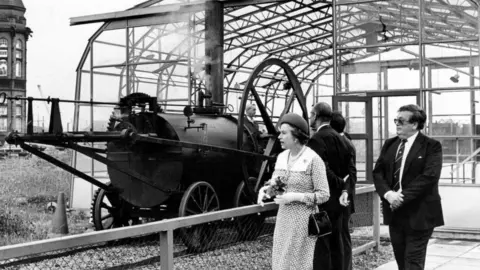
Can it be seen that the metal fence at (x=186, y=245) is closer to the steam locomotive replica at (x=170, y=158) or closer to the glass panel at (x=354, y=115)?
the steam locomotive replica at (x=170, y=158)

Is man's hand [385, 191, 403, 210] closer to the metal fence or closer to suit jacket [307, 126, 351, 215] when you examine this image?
suit jacket [307, 126, 351, 215]

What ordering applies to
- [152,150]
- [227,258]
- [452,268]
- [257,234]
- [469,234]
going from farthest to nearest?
[469,234], [152,150], [452,268], [257,234], [227,258]

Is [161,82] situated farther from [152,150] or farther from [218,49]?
[152,150]

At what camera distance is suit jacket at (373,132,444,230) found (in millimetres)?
4996

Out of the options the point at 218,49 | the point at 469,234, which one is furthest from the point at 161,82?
the point at 469,234

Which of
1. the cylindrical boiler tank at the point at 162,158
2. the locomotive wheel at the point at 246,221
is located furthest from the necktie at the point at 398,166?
the cylindrical boiler tank at the point at 162,158

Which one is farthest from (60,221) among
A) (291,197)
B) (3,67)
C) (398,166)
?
(3,67)

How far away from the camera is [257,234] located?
6.71 m

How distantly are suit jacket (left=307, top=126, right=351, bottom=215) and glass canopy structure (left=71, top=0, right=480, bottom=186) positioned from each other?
4375mm

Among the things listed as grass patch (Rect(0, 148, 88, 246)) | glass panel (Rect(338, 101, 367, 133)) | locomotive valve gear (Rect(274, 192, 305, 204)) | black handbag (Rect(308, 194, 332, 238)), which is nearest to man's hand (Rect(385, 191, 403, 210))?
black handbag (Rect(308, 194, 332, 238))

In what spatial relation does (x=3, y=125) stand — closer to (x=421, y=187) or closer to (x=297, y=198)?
(x=421, y=187)

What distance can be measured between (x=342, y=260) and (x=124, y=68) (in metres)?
10.1

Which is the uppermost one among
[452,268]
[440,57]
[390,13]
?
[390,13]

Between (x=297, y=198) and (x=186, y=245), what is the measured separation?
3.06 meters
